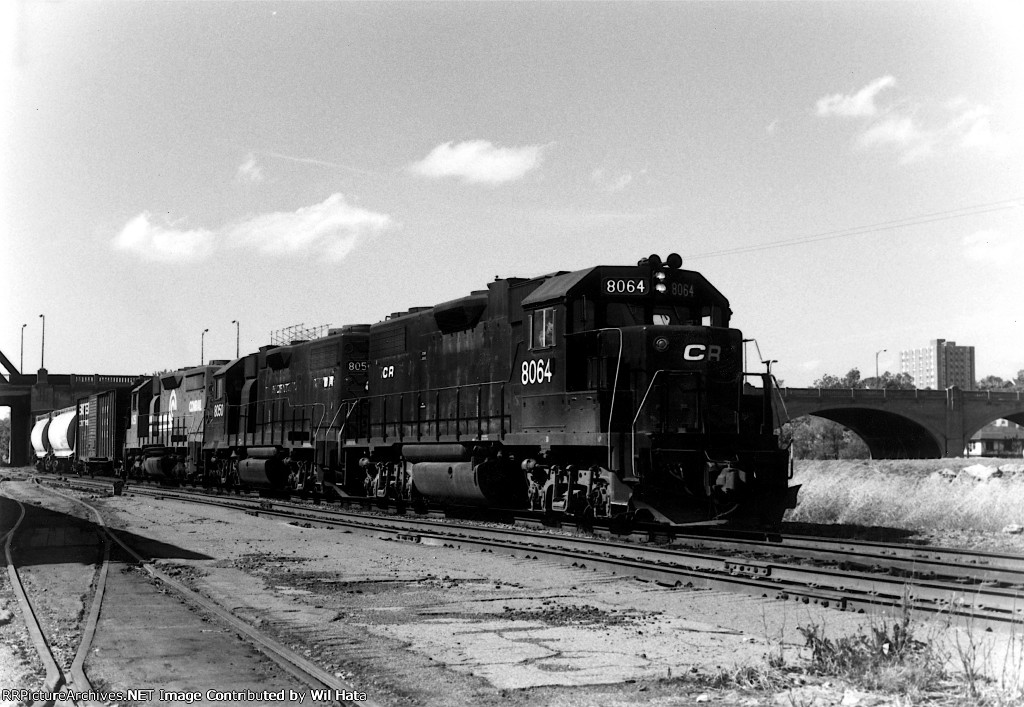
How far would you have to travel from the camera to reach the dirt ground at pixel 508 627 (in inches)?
220

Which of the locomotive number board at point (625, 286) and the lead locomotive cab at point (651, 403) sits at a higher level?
the locomotive number board at point (625, 286)

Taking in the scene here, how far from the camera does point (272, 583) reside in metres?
9.99

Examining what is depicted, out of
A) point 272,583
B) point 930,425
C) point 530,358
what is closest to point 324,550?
point 272,583

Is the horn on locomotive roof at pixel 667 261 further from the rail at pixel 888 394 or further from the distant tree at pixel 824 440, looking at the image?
the distant tree at pixel 824 440

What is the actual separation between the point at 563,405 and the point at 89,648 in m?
8.06

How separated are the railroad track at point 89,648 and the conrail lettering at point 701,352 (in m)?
6.99

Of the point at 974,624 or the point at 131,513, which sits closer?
the point at 974,624

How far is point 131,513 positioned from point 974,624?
18.0 metres

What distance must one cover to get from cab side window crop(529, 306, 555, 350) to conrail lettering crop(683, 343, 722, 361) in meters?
2.01

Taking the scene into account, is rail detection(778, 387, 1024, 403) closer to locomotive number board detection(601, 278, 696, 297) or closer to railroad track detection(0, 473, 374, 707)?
locomotive number board detection(601, 278, 696, 297)

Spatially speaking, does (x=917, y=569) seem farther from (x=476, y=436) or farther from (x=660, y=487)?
(x=476, y=436)

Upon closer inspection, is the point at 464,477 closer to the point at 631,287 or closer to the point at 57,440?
the point at 631,287

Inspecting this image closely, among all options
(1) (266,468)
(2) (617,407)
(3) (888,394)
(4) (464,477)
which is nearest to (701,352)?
(2) (617,407)

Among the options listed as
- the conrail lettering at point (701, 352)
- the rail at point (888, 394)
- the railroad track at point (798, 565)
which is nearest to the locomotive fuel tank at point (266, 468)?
the railroad track at point (798, 565)
